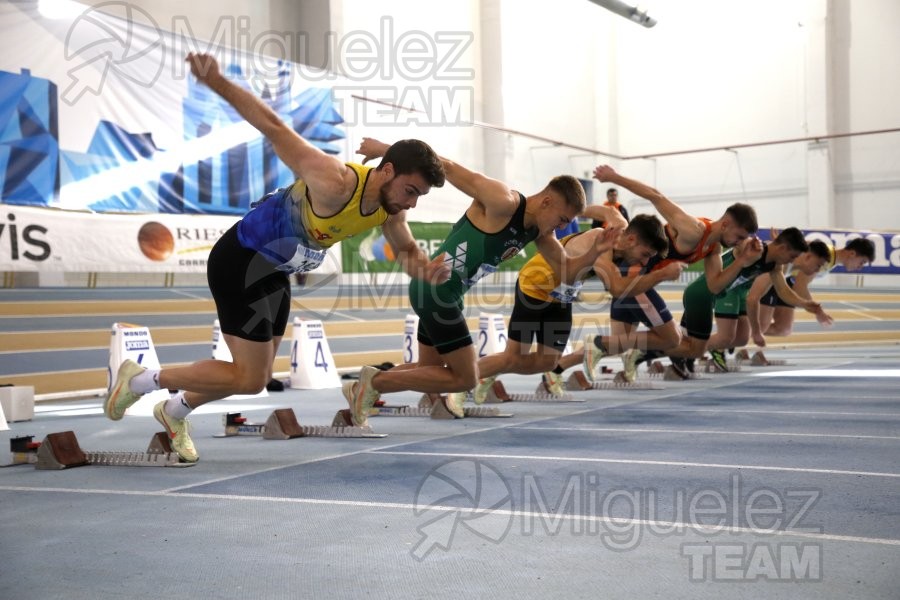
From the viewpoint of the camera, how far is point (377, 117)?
61.0 ft

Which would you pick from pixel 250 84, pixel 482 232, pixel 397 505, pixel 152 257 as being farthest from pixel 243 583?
pixel 250 84

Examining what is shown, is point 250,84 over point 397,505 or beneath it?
over

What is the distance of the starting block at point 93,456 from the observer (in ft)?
15.6

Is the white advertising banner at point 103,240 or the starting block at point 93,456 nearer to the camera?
the starting block at point 93,456

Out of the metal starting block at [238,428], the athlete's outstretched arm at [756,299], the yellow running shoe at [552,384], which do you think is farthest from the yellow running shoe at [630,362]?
the metal starting block at [238,428]

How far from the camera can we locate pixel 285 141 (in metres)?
3.97

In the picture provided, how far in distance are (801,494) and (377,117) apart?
15723mm

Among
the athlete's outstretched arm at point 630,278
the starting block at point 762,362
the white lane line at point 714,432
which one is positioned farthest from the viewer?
the starting block at point 762,362

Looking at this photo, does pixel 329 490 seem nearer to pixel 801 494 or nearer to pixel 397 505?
pixel 397 505

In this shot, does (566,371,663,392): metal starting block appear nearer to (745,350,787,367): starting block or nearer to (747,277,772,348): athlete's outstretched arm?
(747,277,772,348): athlete's outstretched arm

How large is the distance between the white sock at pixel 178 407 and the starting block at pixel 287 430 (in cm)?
111

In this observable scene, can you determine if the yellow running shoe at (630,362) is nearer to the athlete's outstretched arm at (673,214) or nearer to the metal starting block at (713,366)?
the athlete's outstretched arm at (673,214)

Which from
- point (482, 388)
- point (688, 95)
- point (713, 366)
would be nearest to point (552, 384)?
point (482, 388)

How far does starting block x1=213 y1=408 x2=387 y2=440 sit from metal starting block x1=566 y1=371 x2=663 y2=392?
11.9 feet
